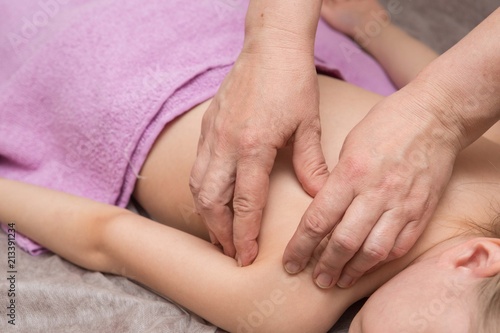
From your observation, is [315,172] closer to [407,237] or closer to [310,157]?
[310,157]

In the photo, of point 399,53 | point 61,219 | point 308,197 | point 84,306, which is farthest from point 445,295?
point 399,53

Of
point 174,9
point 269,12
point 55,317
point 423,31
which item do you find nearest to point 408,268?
point 269,12

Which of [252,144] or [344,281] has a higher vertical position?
[252,144]

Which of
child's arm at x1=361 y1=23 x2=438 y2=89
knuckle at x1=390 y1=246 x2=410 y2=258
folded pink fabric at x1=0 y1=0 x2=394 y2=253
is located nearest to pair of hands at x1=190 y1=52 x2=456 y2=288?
knuckle at x1=390 y1=246 x2=410 y2=258

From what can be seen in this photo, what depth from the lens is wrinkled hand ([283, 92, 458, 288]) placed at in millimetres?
902

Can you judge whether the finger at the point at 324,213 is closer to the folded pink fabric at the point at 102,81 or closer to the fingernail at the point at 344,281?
the fingernail at the point at 344,281

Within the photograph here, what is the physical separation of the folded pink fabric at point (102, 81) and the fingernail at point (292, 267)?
16.6 inches

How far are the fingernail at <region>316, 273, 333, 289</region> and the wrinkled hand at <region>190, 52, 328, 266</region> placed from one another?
0.12 metres

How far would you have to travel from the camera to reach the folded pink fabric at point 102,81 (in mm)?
1261

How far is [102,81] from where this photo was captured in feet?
4.24

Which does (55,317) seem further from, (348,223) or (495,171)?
(495,171)

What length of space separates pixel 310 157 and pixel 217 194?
0.53 feet

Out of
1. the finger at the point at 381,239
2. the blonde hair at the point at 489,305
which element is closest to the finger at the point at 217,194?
the finger at the point at 381,239

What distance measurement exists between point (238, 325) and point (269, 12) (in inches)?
20.8
